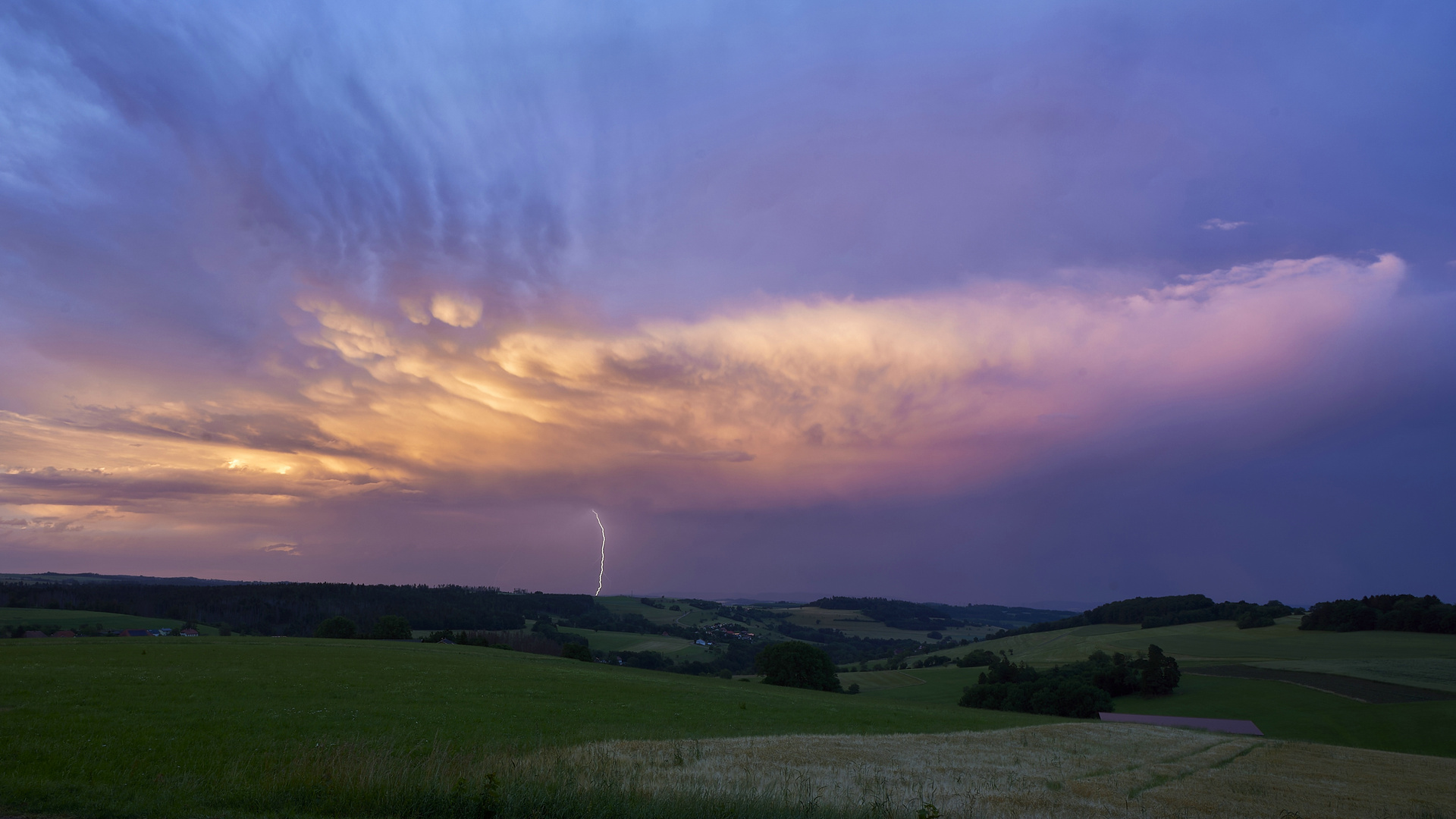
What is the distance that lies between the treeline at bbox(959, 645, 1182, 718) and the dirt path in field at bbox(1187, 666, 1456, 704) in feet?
21.4

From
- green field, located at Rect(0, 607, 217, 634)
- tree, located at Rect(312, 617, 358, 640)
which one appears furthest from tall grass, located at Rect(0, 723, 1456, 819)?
green field, located at Rect(0, 607, 217, 634)

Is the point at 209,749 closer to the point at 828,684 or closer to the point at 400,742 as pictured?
the point at 400,742

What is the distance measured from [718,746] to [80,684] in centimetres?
2464

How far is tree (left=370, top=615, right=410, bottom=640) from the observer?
353 ft

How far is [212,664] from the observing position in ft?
122

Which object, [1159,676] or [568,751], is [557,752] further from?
[1159,676]

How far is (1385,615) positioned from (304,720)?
467 ft

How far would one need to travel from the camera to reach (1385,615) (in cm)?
10212

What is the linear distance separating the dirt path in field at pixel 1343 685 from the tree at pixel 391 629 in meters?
115

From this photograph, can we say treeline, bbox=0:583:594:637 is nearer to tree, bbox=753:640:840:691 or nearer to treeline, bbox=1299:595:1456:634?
tree, bbox=753:640:840:691

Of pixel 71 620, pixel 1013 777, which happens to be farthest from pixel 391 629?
pixel 1013 777

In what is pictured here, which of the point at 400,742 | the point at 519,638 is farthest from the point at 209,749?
the point at 519,638

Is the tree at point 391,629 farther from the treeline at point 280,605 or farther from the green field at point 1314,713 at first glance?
the green field at point 1314,713

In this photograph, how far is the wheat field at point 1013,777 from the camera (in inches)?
543
